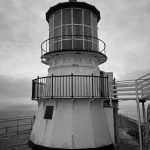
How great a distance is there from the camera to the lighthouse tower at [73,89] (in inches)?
408

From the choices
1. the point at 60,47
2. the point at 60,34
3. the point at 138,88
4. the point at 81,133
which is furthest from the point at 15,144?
the point at 138,88

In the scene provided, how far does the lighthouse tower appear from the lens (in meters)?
10.4

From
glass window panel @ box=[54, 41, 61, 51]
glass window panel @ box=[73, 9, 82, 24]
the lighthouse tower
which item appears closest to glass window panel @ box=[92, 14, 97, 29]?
the lighthouse tower

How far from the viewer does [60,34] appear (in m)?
11.6

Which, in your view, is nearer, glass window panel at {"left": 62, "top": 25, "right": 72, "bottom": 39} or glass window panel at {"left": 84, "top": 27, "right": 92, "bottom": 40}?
glass window panel at {"left": 62, "top": 25, "right": 72, "bottom": 39}

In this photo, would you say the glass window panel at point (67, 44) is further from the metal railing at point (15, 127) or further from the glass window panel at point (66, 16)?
the metal railing at point (15, 127)

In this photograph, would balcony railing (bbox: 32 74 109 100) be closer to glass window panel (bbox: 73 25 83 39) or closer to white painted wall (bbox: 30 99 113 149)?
white painted wall (bbox: 30 99 113 149)

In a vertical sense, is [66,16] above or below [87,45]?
above

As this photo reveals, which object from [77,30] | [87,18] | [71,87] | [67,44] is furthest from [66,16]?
[71,87]

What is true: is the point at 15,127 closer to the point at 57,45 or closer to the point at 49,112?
the point at 49,112

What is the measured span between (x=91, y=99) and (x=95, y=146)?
281cm

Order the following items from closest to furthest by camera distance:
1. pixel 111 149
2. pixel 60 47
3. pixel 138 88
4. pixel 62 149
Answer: pixel 138 88
pixel 62 149
pixel 111 149
pixel 60 47

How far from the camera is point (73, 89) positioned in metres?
11.1

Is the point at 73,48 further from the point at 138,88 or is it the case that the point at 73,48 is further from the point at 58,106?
the point at 138,88
